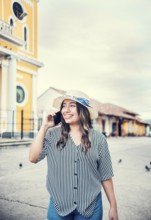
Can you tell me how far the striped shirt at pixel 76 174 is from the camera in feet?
5.83

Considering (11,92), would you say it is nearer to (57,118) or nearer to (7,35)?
(7,35)

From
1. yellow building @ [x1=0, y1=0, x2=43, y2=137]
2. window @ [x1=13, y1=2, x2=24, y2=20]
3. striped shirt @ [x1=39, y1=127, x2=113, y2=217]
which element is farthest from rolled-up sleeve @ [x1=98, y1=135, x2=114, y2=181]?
window @ [x1=13, y1=2, x2=24, y2=20]

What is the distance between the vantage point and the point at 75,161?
5.93ft

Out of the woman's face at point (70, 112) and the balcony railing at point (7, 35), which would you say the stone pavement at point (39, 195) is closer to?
the woman's face at point (70, 112)

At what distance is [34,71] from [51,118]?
19025 mm

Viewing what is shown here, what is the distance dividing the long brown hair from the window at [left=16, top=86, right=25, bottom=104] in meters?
17.7

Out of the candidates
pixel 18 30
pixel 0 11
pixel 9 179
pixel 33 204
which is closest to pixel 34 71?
pixel 18 30

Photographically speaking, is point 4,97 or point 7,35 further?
point 4,97

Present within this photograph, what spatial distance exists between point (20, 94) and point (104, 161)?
18.2 m

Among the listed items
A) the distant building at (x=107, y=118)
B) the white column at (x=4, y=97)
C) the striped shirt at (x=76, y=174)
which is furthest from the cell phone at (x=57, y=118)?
the distant building at (x=107, y=118)

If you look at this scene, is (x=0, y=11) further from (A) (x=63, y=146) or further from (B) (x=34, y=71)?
(A) (x=63, y=146)

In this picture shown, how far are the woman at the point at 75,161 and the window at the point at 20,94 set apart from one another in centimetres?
1767

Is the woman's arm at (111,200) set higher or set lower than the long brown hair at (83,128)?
lower

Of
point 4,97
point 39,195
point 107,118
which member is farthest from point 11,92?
point 107,118
